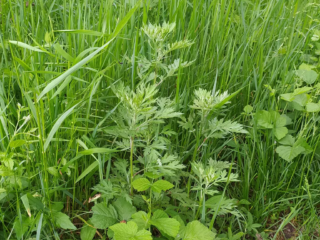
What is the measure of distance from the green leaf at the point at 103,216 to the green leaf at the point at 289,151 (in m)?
0.89

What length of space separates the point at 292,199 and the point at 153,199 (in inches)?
31.3

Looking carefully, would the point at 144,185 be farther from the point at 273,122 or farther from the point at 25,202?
the point at 273,122

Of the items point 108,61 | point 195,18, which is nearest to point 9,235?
point 108,61

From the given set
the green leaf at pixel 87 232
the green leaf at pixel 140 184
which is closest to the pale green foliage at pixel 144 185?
the green leaf at pixel 140 184

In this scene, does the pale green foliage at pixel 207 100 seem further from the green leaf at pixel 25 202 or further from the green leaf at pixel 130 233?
the green leaf at pixel 25 202

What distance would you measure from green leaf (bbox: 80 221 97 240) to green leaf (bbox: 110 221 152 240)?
9.5 inches

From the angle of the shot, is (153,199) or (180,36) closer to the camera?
(153,199)

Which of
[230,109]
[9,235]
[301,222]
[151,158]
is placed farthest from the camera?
[230,109]

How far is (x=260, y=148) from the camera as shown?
1.70m

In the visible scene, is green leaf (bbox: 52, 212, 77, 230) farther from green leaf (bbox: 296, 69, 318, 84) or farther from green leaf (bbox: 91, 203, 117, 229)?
green leaf (bbox: 296, 69, 318, 84)

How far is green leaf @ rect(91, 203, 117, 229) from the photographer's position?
127 cm

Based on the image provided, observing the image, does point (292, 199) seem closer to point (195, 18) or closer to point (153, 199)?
point (153, 199)

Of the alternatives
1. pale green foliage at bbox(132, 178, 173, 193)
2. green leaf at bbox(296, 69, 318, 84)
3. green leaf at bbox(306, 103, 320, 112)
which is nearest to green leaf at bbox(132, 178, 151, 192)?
pale green foliage at bbox(132, 178, 173, 193)

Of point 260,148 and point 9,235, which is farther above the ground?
point 260,148
